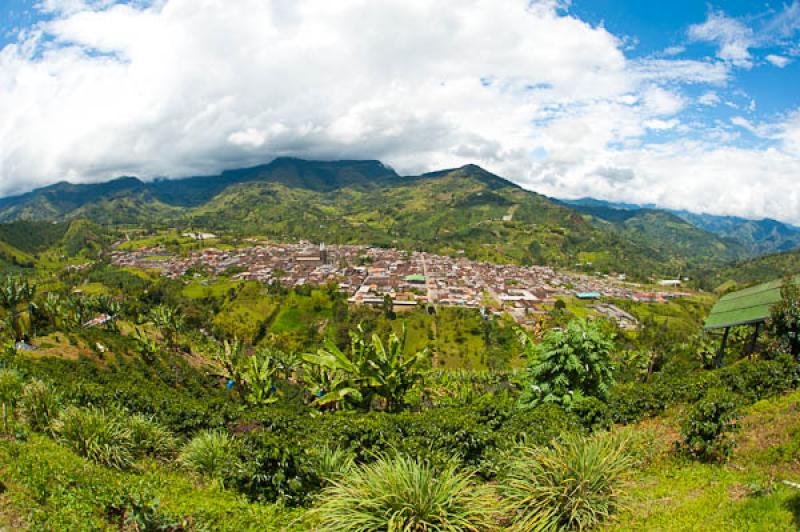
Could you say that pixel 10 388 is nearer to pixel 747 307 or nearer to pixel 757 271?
pixel 747 307

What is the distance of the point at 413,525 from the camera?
15.4 ft

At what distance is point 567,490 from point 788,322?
12.7 m

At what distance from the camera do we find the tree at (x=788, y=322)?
1244cm

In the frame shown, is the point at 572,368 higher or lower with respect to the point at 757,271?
lower

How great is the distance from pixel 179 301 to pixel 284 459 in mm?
97405

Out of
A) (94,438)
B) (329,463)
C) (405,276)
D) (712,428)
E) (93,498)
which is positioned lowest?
(405,276)

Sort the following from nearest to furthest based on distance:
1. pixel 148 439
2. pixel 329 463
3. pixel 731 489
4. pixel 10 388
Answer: pixel 731 489
pixel 329 463
pixel 148 439
pixel 10 388

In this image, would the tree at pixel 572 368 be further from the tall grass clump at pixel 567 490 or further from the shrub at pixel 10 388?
the shrub at pixel 10 388

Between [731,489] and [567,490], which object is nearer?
[567,490]

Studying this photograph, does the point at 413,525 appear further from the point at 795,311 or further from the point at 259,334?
the point at 259,334

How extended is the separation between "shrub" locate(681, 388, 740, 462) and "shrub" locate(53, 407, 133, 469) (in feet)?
36.4

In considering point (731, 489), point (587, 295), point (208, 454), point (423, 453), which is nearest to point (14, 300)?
point (208, 454)

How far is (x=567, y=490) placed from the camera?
5.22 meters

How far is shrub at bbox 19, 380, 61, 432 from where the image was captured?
9391mm
